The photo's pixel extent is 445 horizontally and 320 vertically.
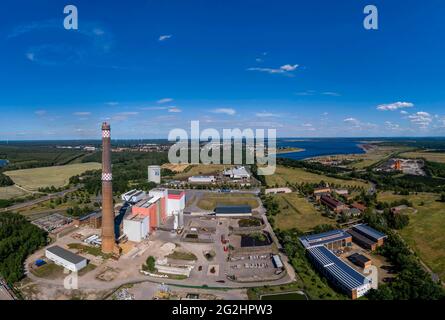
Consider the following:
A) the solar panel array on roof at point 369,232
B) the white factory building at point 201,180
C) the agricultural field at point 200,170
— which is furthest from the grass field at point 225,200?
the agricultural field at point 200,170

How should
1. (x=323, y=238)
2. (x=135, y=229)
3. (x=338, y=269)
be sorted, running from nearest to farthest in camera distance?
1. (x=338, y=269)
2. (x=323, y=238)
3. (x=135, y=229)

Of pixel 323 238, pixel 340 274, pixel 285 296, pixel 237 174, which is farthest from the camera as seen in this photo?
pixel 237 174

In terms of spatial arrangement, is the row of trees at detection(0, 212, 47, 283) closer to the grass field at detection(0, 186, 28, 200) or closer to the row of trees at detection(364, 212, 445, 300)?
the grass field at detection(0, 186, 28, 200)

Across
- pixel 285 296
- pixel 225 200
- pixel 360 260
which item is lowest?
pixel 285 296

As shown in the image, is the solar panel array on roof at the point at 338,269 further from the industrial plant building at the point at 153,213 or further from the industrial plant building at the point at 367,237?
the industrial plant building at the point at 153,213

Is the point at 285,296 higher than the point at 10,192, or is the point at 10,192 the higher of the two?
the point at 10,192

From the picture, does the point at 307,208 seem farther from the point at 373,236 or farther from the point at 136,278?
the point at 136,278

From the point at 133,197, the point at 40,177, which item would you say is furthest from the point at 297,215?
the point at 40,177

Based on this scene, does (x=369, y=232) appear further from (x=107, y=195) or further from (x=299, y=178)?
(x=299, y=178)
